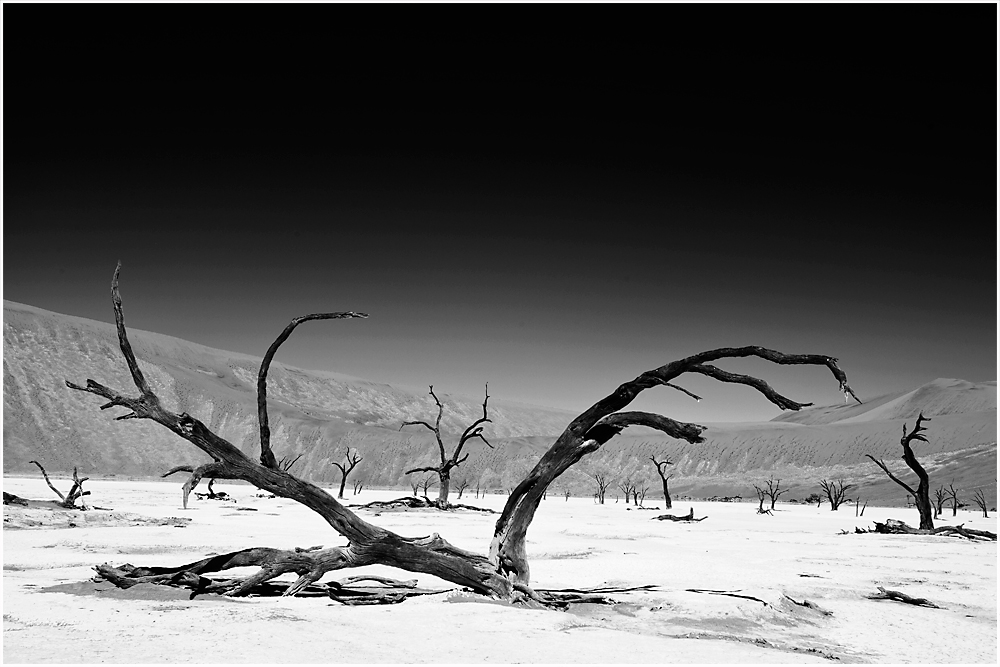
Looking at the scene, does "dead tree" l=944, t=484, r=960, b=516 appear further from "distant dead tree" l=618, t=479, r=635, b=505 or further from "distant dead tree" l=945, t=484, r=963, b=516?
"distant dead tree" l=618, t=479, r=635, b=505

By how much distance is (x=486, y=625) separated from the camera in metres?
7.72

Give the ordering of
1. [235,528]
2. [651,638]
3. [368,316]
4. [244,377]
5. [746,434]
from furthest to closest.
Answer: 1. [244,377]
2. [746,434]
3. [235,528]
4. [368,316]
5. [651,638]

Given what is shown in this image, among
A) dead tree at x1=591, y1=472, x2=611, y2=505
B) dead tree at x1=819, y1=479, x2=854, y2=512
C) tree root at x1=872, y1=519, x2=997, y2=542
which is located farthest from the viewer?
dead tree at x1=591, y1=472, x2=611, y2=505

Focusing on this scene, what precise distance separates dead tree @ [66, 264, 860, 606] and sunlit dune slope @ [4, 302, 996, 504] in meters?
64.2

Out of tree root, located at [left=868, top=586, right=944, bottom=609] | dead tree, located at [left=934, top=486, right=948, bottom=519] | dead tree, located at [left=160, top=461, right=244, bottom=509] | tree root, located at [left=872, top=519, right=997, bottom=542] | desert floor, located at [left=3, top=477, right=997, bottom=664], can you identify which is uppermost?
dead tree, located at [left=934, top=486, right=948, bottom=519]

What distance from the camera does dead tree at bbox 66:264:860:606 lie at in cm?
888

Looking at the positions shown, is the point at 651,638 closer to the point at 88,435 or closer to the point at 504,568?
the point at 504,568

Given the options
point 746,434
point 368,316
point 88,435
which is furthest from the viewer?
point 746,434

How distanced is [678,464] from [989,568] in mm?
84190

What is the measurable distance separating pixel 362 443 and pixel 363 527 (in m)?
99.0

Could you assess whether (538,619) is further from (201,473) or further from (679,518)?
(679,518)

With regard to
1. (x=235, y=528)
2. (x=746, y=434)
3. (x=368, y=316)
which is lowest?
(x=235, y=528)

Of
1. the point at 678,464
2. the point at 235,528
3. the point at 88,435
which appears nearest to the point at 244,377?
the point at 88,435

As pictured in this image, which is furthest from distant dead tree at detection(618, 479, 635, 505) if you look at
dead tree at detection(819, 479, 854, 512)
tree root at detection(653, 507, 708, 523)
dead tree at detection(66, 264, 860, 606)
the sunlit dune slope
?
dead tree at detection(66, 264, 860, 606)
